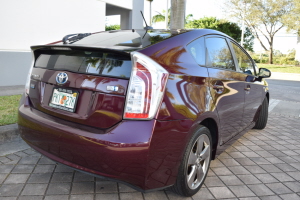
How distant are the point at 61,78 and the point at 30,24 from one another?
6.82 meters

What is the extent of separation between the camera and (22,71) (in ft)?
27.0

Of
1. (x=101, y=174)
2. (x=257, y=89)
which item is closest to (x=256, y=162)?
(x=257, y=89)

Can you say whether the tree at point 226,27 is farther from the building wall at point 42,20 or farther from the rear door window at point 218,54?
the rear door window at point 218,54

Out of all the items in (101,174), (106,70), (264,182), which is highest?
(106,70)

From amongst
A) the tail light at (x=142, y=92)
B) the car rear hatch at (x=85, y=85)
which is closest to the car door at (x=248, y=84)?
the tail light at (x=142, y=92)

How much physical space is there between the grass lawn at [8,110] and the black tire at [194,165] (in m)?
2.82

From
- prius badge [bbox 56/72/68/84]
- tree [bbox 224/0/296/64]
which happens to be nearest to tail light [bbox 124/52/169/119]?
prius badge [bbox 56/72/68/84]

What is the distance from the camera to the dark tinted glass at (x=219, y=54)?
281 cm

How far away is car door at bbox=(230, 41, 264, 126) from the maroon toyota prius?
0.97 metres

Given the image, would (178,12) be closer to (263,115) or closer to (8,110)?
(263,115)

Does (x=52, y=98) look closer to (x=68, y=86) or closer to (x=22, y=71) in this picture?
(x=68, y=86)

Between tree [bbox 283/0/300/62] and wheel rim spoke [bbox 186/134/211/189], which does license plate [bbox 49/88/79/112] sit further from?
tree [bbox 283/0/300/62]

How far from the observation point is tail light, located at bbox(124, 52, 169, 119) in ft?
6.25

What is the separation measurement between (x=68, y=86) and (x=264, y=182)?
2.24 m
